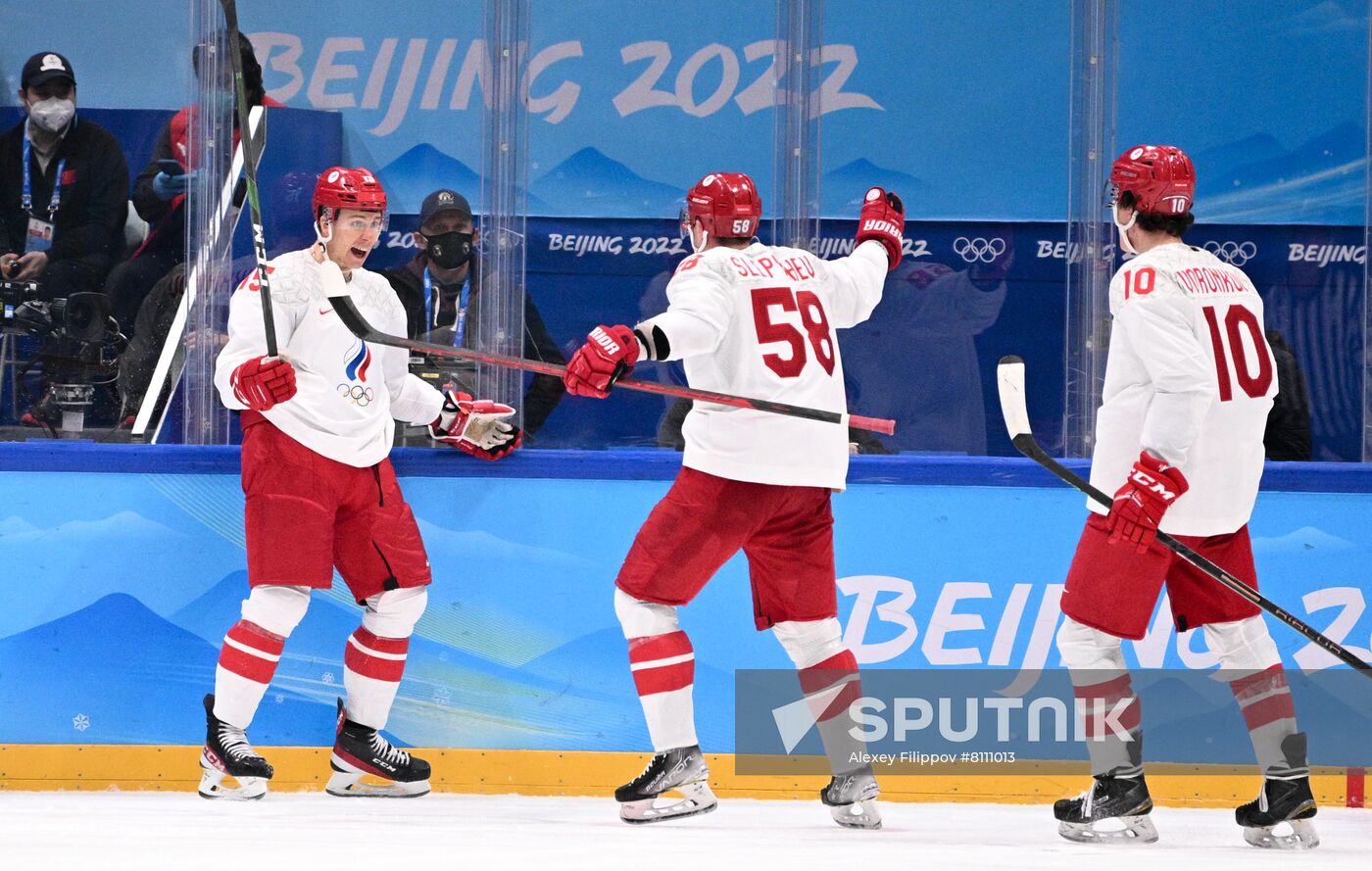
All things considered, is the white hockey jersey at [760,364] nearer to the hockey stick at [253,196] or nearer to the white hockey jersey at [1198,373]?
the white hockey jersey at [1198,373]

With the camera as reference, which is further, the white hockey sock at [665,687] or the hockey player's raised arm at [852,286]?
the hockey player's raised arm at [852,286]

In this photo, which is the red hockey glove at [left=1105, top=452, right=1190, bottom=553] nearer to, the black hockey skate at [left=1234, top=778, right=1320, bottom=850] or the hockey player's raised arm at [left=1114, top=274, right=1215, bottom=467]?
the hockey player's raised arm at [left=1114, top=274, right=1215, bottom=467]

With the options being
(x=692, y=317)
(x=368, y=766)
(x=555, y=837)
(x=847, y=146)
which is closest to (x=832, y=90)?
(x=847, y=146)

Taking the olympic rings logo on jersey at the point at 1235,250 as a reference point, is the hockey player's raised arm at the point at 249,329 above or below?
below

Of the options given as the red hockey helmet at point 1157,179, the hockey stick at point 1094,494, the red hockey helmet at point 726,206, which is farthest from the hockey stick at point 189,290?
the red hockey helmet at point 1157,179

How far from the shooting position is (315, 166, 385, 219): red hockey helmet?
3436mm

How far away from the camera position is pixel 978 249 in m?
5.02

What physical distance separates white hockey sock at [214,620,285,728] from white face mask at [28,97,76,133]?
1.75 meters

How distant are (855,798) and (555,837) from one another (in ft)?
2.10

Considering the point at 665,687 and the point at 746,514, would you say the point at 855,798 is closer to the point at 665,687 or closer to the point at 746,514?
the point at 665,687

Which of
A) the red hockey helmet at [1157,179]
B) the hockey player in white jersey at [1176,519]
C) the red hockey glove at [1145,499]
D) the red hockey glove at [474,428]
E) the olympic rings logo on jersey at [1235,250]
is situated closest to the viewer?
the red hockey glove at [1145,499]

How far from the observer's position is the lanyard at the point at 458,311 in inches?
157

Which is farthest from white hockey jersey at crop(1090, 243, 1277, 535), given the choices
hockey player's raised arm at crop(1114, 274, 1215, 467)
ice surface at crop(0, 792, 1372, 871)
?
ice surface at crop(0, 792, 1372, 871)

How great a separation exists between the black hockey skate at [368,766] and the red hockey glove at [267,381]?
0.79 meters
